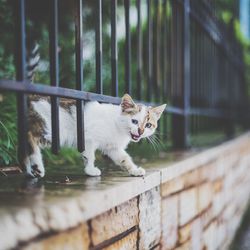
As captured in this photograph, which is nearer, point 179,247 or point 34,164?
point 34,164

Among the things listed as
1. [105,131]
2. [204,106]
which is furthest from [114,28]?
[204,106]

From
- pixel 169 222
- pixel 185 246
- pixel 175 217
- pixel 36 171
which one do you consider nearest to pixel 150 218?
pixel 169 222

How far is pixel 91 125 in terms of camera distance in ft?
7.48

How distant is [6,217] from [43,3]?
3763 mm

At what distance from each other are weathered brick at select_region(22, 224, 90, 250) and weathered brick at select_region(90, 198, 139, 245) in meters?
0.06

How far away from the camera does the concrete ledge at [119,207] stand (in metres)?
1.37

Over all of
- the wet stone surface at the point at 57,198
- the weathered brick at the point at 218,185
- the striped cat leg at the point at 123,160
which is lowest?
the weathered brick at the point at 218,185

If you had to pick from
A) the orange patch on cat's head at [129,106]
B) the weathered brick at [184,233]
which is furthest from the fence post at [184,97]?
the orange patch on cat's head at [129,106]

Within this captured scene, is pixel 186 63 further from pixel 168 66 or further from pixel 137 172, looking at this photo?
pixel 137 172

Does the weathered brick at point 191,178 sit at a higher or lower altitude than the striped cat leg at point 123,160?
lower

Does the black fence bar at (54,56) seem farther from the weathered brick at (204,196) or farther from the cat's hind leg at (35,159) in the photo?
the weathered brick at (204,196)

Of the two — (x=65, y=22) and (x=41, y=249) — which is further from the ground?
(x=65, y=22)

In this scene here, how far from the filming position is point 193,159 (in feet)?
10.5

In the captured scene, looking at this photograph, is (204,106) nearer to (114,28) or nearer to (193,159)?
(193,159)
